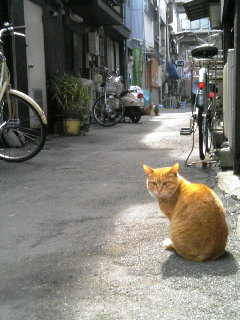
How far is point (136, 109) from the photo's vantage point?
42.0 feet

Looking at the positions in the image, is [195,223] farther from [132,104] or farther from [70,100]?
[132,104]

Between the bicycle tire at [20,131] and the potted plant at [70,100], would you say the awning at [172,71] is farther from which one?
the bicycle tire at [20,131]

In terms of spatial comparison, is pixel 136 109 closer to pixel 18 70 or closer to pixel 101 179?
pixel 18 70

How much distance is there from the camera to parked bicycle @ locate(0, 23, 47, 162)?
518 cm

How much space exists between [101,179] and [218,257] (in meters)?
2.43

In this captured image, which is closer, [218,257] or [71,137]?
[218,257]

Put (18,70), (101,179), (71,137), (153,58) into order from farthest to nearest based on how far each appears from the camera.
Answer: (153,58), (71,137), (18,70), (101,179)

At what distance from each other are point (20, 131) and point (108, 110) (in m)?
5.91

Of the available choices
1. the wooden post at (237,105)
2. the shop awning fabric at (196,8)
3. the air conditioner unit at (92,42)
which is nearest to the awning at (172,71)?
the air conditioner unit at (92,42)

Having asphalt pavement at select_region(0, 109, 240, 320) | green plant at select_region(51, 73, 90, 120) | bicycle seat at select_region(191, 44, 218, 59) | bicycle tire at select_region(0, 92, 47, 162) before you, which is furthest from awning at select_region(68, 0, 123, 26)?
asphalt pavement at select_region(0, 109, 240, 320)

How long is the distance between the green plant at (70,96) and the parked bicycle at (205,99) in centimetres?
300

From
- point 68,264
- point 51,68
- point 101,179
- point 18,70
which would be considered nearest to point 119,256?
point 68,264

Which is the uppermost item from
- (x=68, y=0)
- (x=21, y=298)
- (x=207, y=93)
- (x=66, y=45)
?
(x=68, y=0)

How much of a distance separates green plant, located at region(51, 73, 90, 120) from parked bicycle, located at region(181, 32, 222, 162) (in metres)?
3.00
